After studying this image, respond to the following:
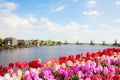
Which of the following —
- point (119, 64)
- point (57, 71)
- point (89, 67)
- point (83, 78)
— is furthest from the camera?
point (119, 64)

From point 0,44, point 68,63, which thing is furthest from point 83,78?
point 0,44

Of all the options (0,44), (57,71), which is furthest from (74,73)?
(0,44)

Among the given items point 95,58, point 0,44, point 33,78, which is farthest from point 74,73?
point 0,44

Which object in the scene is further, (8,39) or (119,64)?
(8,39)

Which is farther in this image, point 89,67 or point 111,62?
point 111,62

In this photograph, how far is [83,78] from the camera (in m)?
5.34

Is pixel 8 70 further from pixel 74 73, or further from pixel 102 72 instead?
pixel 102 72

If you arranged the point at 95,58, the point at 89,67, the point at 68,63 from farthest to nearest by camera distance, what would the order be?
1. the point at 95,58
2. the point at 68,63
3. the point at 89,67

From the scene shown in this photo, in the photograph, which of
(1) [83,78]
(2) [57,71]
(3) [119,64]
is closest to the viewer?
(1) [83,78]

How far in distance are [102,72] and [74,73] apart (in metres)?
0.65

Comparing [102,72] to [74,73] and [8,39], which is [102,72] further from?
[8,39]

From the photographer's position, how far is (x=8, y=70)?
21.4ft

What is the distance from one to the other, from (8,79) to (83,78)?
140 centimetres

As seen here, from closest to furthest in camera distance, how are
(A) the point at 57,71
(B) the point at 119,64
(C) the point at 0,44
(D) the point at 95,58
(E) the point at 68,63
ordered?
(A) the point at 57,71 → (E) the point at 68,63 → (B) the point at 119,64 → (D) the point at 95,58 → (C) the point at 0,44
